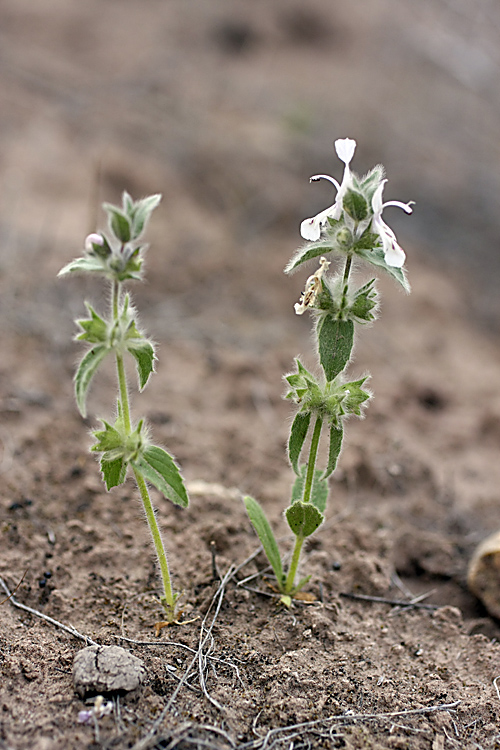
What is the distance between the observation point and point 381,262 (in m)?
2.29

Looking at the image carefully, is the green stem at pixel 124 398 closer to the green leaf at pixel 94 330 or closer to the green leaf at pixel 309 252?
the green leaf at pixel 94 330

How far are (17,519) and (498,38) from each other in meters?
9.72

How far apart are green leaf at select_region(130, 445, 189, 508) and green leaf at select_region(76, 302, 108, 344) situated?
0.45m

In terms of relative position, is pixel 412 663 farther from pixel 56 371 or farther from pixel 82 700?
pixel 56 371

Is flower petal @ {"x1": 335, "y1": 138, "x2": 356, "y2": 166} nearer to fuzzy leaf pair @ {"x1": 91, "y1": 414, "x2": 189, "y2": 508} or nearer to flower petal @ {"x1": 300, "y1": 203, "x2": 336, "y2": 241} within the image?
flower petal @ {"x1": 300, "y1": 203, "x2": 336, "y2": 241}

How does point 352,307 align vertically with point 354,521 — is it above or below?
above

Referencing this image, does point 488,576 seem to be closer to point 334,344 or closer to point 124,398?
point 334,344

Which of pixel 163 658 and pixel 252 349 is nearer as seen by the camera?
pixel 163 658

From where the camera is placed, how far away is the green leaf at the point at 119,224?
84.1 inches

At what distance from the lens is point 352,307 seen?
7.82ft

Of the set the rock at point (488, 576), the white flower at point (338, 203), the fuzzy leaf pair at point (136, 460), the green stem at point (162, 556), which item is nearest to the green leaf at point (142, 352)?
the fuzzy leaf pair at point (136, 460)

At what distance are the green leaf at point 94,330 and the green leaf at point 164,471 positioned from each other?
1.48ft

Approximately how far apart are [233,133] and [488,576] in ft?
20.3

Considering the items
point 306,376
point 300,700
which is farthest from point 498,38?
point 300,700
